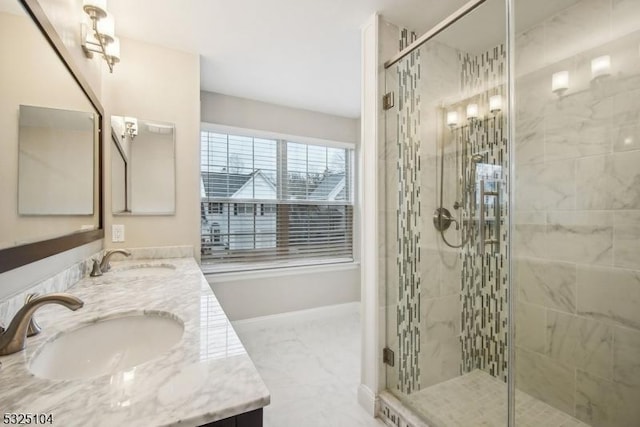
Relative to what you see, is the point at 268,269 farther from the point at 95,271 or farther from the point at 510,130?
the point at 510,130

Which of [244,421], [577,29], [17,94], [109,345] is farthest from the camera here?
[577,29]

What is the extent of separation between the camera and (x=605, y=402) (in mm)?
1570

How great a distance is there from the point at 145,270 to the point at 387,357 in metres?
1.56

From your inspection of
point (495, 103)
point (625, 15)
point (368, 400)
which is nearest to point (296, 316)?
point (368, 400)

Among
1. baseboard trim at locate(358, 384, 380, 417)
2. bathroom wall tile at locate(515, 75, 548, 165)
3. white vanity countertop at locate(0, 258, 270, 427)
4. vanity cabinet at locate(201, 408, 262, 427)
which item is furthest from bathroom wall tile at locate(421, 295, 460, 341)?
vanity cabinet at locate(201, 408, 262, 427)

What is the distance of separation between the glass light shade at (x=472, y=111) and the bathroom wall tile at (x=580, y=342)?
4.33 feet

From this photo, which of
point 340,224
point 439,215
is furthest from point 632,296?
point 340,224

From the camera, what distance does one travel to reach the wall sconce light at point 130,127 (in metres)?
1.99

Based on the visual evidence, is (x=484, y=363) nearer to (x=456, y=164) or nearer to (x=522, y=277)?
(x=522, y=277)

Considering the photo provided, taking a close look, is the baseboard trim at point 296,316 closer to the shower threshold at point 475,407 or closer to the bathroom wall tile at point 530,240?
the shower threshold at point 475,407

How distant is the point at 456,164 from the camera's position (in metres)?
1.95

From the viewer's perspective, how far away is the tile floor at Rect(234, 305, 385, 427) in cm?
172

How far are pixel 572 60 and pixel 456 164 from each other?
828 millimetres

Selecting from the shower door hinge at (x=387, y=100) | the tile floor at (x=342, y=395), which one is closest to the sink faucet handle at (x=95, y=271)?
the tile floor at (x=342, y=395)
